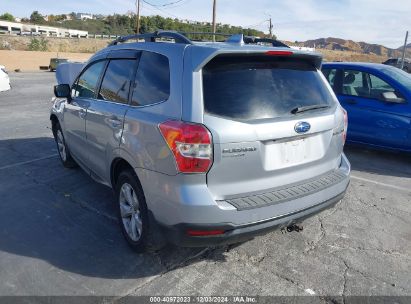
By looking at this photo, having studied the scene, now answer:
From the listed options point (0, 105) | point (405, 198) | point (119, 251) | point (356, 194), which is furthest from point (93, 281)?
point (0, 105)

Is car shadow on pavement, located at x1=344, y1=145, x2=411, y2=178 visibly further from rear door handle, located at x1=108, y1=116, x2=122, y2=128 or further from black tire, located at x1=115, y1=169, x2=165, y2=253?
rear door handle, located at x1=108, y1=116, x2=122, y2=128

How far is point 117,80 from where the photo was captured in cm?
366

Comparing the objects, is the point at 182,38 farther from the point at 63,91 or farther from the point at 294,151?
the point at 63,91

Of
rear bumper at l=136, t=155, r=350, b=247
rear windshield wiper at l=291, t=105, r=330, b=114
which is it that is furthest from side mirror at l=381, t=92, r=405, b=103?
rear bumper at l=136, t=155, r=350, b=247

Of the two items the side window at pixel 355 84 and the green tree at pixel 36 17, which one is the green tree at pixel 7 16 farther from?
the side window at pixel 355 84

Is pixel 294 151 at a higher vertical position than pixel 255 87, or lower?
lower

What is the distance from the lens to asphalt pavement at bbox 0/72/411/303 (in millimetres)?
2943

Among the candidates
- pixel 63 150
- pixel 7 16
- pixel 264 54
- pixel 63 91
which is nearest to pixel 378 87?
pixel 264 54

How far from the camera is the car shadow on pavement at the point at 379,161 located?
19.6 ft

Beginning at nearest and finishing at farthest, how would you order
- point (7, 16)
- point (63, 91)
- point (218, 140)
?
point (218, 140) < point (63, 91) < point (7, 16)

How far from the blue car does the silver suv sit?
3.15 meters

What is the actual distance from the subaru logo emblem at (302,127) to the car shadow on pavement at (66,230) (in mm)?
1386

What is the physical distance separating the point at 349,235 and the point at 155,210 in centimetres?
208

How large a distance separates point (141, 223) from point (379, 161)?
482 cm
